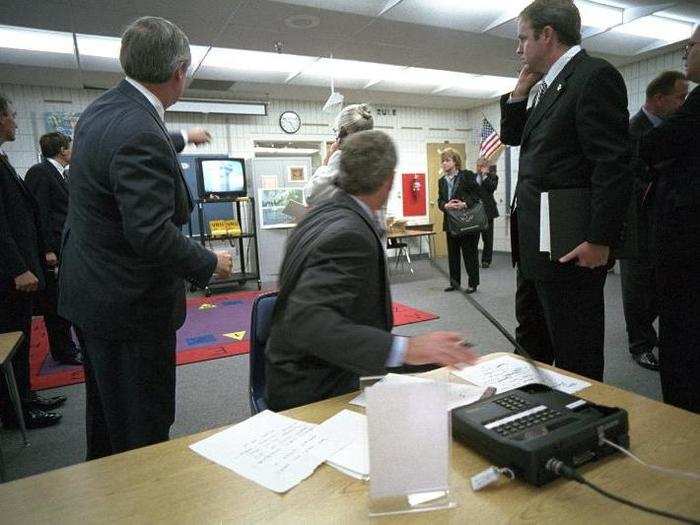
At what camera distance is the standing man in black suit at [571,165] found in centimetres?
142

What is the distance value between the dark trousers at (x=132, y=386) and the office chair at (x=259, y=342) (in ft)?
0.83

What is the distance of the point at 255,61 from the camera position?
5449 mm

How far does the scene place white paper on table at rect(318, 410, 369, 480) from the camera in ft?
2.33

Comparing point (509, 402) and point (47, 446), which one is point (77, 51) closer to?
point (47, 446)

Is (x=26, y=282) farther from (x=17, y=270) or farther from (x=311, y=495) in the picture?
(x=311, y=495)

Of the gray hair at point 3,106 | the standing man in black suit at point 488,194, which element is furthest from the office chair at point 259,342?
the standing man in black suit at point 488,194

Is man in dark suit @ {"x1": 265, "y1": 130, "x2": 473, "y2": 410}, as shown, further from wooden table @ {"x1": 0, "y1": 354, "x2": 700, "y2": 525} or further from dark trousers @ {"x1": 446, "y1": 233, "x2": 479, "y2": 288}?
dark trousers @ {"x1": 446, "y1": 233, "x2": 479, "y2": 288}

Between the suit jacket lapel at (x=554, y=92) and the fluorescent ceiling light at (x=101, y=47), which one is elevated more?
the fluorescent ceiling light at (x=101, y=47)

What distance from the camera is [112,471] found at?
743 millimetres

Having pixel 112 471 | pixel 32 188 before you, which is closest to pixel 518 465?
pixel 112 471

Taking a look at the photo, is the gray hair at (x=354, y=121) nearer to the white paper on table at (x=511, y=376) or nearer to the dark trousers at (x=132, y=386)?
the dark trousers at (x=132, y=386)

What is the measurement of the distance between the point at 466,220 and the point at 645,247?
7.84 feet

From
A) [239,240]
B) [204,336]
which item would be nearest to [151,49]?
[204,336]

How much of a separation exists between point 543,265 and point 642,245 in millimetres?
1509
